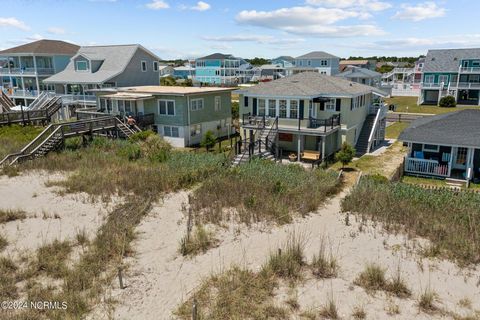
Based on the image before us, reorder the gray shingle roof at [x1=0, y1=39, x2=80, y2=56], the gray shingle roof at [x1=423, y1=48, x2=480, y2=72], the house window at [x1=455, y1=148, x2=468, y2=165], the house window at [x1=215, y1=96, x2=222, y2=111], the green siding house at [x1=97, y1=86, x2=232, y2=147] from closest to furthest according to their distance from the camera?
the house window at [x1=455, y1=148, x2=468, y2=165]
the green siding house at [x1=97, y1=86, x2=232, y2=147]
the house window at [x1=215, y1=96, x2=222, y2=111]
the gray shingle roof at [x1=0, y1=39, x2=80, y2=56]
the gray shingle roof at [x1=423, y1=48, x2=480, y2=72]

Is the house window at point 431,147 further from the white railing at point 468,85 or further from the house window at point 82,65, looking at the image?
the white railing at point 468,85

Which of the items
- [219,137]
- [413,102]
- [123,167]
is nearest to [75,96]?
[219,137]

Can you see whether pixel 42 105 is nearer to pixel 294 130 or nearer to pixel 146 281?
pixel 294 130

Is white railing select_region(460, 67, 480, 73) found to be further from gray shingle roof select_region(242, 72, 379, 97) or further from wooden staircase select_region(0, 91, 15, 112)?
wooden staircase select_region(0, 91, 15, 112)

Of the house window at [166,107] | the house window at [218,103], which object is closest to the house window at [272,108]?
the house window at [218,103]

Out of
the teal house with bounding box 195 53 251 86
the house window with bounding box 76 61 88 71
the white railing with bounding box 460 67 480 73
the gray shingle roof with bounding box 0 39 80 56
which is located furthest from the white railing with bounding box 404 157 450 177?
the teal house with bounding box 195 53 251 86
